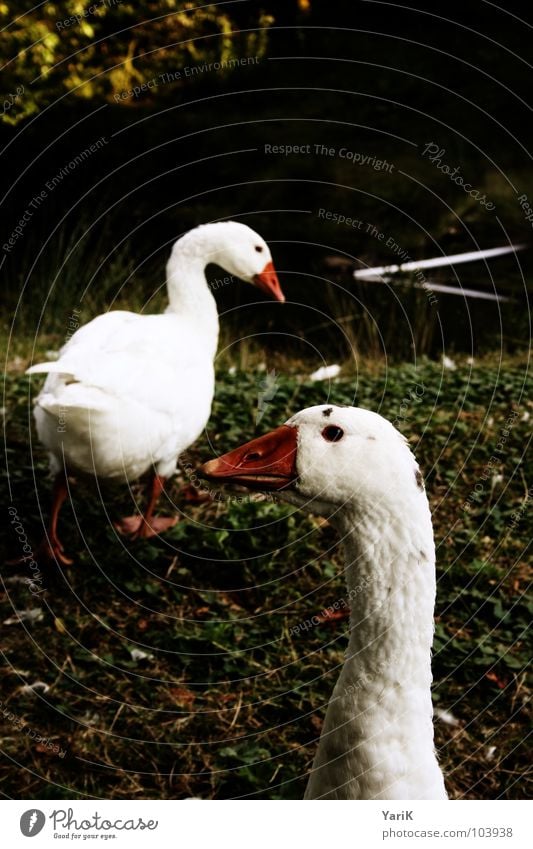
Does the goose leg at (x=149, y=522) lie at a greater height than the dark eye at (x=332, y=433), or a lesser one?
greater

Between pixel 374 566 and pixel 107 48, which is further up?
pixel 107 48

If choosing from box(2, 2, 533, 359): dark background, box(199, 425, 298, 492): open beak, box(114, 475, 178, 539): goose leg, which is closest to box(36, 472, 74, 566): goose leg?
box(114, 475, 178, 539): goose leg

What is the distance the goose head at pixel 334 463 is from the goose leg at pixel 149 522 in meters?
1.85

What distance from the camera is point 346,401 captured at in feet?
13.9

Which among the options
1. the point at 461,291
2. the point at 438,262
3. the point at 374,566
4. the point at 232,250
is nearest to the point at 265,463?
the point at 374,566

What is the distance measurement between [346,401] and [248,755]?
6.91ft

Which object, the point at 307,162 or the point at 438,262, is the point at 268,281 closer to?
A: the point at 438,262

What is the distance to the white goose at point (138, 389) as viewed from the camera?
302 centimetres

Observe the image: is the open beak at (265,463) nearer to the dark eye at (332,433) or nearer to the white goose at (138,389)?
the dark eye at (332,433)

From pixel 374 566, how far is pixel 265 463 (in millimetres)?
297

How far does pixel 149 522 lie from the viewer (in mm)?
3521
